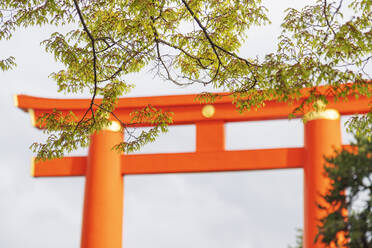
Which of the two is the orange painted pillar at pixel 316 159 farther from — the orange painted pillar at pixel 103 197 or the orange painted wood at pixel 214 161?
the orange painted pillar at pixel 103 197

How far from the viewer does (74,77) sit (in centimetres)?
549

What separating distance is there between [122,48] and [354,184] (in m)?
3.12

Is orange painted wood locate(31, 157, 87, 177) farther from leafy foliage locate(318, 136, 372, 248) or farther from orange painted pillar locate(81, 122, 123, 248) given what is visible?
leafy foliage locate(318, 136, 372, 248)

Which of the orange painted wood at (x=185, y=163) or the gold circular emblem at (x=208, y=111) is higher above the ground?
the gold circular emblem at (x=208, y=111)

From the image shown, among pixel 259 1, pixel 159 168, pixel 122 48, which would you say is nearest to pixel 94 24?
pixel 122 48

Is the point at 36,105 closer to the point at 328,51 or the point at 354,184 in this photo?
the point at 354,184

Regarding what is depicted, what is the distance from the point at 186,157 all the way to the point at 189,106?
2.34 feet

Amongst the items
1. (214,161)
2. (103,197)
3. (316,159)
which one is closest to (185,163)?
(214,161)

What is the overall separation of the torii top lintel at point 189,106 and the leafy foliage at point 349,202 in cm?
95

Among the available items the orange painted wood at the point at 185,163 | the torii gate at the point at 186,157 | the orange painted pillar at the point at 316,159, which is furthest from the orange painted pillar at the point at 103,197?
the orange painted pillar at the point at 316,159

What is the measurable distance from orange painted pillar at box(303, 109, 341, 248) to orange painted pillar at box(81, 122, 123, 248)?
102 inches

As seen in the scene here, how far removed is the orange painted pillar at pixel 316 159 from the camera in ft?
24.1

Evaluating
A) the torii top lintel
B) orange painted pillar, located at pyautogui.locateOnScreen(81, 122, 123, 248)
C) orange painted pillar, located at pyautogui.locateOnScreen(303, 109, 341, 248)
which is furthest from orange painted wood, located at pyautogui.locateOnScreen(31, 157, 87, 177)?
orange painted pillar, located at pyautogui.locateOnScreen(303, 109, 341, 248)

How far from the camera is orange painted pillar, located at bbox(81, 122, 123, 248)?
795 centimetres
